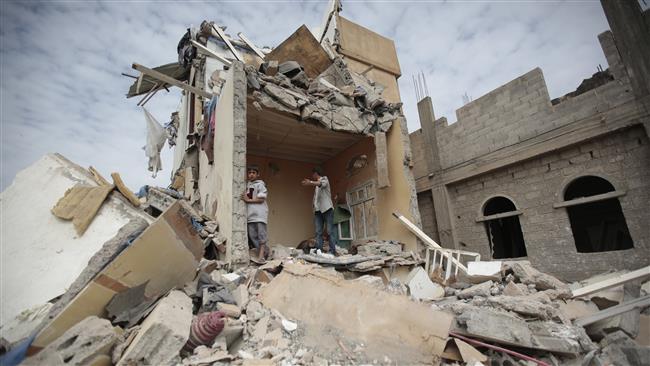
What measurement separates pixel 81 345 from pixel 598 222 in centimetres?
1360

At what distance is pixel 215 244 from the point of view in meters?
4.61

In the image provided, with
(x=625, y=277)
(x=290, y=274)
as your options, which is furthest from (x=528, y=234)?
(x=290, y=274)

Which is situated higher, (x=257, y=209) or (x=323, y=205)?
(x=323, y=205)

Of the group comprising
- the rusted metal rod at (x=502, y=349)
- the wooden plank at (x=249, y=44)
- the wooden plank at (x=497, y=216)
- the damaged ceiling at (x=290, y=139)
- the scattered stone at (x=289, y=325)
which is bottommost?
the rusted metal rod at (x=502, y=349)

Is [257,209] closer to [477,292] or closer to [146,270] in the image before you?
[146,270]

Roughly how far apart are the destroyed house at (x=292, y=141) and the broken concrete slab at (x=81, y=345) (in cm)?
213

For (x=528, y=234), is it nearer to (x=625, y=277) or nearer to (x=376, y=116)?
(x=625, y=277)

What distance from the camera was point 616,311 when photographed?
3.09 m

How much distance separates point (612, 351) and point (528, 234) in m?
5.22

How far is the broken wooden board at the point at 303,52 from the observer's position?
24.2ft

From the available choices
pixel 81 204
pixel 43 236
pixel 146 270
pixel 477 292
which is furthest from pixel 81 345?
pixel 477 292

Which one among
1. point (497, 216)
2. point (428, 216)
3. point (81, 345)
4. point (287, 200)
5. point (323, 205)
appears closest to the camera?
point (81, 345)

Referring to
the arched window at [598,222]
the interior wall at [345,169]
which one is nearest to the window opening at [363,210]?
the interior wall at [345,169]

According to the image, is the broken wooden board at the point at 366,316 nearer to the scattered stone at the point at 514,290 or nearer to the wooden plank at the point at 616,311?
the scattered stone at the point at 514,290
